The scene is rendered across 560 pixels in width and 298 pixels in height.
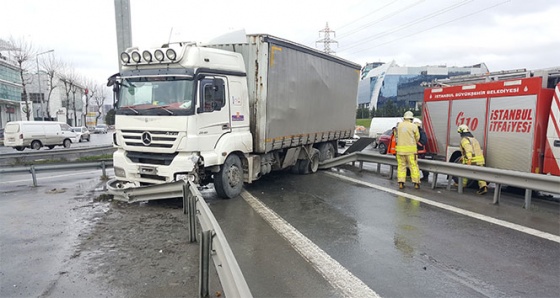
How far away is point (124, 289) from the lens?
372cm

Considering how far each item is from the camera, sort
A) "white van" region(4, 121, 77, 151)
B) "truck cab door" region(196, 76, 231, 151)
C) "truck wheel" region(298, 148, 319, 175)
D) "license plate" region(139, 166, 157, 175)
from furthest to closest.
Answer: "white van" region(4, 121, 77, 151)
"truck wheel" region(298, 148, 319, 175)
"license plate" region(139, 166, 157, 175)
"truck cab door" region(196, 76, 231, 151)

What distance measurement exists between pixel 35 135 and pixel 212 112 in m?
20.5

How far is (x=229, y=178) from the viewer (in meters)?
7.73

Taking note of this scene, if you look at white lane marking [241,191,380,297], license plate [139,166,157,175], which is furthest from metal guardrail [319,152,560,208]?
license plate [139,166,157,175]

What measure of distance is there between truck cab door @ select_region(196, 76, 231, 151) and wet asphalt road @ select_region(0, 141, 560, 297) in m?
1.38

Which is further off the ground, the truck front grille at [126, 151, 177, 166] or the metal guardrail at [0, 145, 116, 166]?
the truck front grille at [126, 151, 177, 166]

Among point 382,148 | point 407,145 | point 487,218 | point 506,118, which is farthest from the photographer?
point 382,148

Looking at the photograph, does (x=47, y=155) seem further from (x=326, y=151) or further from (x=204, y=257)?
(x=204, y=257)

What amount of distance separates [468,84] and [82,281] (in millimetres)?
9243

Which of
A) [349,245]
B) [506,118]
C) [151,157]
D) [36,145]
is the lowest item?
[36,145]

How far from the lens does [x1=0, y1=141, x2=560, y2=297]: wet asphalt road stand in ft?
12.3

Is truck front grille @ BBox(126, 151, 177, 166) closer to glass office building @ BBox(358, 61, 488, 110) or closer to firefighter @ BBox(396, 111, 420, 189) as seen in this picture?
firefighter @ BBox(396, 111, 420, 189)

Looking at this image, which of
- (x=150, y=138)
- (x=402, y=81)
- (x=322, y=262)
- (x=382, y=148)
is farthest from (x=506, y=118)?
(x=402, y=81)

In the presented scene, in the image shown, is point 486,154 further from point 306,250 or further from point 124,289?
point 124,289
